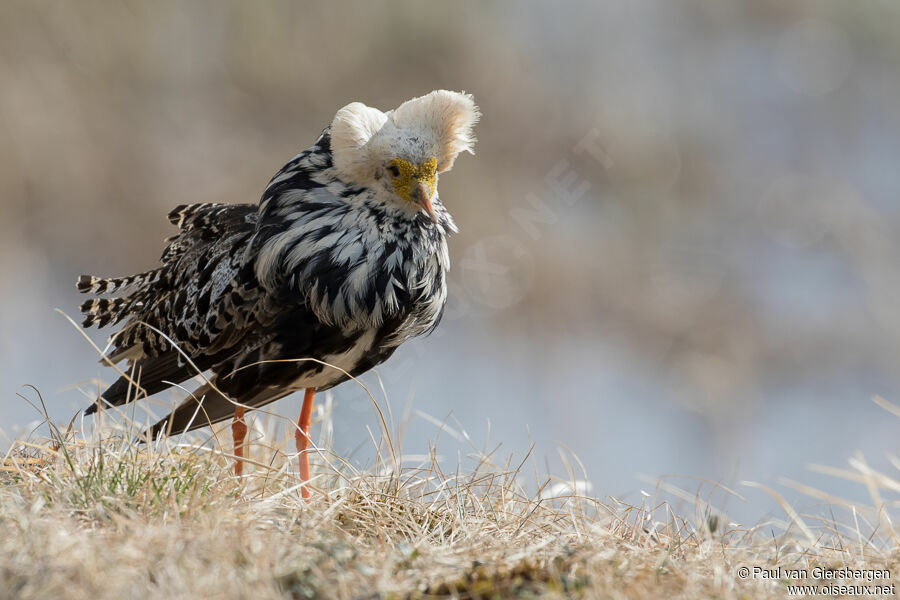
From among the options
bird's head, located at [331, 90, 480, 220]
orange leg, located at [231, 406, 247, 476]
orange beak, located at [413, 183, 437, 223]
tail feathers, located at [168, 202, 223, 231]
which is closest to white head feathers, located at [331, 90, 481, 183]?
bird's head, located at [331, 90, 480, 220]

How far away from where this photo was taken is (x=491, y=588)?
94.7 inches

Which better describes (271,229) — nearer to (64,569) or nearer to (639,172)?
(64,569)

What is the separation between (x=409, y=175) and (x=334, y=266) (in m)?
0.45

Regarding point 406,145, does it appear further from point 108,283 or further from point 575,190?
point 575,190

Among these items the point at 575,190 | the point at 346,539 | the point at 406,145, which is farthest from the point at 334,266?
the point at 575,190

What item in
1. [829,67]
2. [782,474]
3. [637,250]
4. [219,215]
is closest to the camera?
[219,215]

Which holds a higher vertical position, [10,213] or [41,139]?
[41,139]

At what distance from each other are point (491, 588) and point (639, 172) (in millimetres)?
8582

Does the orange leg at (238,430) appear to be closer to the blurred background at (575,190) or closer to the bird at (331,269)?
the bird at (331,269)

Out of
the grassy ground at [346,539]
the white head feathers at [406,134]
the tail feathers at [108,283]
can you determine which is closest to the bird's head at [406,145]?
the white head feathers at [406,134]

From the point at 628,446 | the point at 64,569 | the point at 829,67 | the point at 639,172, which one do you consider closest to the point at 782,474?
the point at 628,446

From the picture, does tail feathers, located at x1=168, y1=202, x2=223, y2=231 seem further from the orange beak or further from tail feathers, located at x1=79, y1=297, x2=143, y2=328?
the orange beak

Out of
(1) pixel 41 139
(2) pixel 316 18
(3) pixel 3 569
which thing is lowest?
(3) pixel 3 569

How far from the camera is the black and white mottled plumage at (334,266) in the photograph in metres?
3.60
